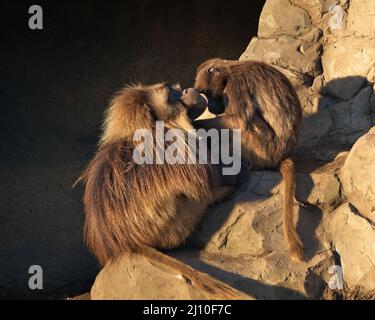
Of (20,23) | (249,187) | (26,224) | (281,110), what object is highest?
(20,23)

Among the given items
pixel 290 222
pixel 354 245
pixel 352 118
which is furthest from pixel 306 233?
pixel 352 118

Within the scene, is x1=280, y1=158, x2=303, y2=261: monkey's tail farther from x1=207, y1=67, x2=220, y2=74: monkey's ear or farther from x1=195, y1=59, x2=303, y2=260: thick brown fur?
x1=207, y1=67, x2=220, y2=74: monkey's ear

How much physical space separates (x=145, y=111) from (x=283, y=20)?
2106 mm

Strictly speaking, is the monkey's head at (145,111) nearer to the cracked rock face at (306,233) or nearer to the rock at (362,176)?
the cracked rock face at (306,233)

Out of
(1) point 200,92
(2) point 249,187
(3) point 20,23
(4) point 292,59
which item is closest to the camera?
(2) point 249,187

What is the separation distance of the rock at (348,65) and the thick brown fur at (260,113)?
0.96 meters

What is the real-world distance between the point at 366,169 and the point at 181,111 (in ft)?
4.33

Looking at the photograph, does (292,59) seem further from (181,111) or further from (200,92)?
(181,111)

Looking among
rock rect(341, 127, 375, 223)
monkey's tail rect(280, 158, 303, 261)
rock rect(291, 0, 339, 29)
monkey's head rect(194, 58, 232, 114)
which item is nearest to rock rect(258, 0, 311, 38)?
rock rect(291, 0, 339, 29)

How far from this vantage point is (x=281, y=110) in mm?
5371

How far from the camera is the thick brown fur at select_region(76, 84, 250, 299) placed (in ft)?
16.0

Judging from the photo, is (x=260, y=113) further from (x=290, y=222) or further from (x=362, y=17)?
(x=362, y=17)

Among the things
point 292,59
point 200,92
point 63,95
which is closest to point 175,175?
point 200,92

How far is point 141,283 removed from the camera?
15.5 feet
